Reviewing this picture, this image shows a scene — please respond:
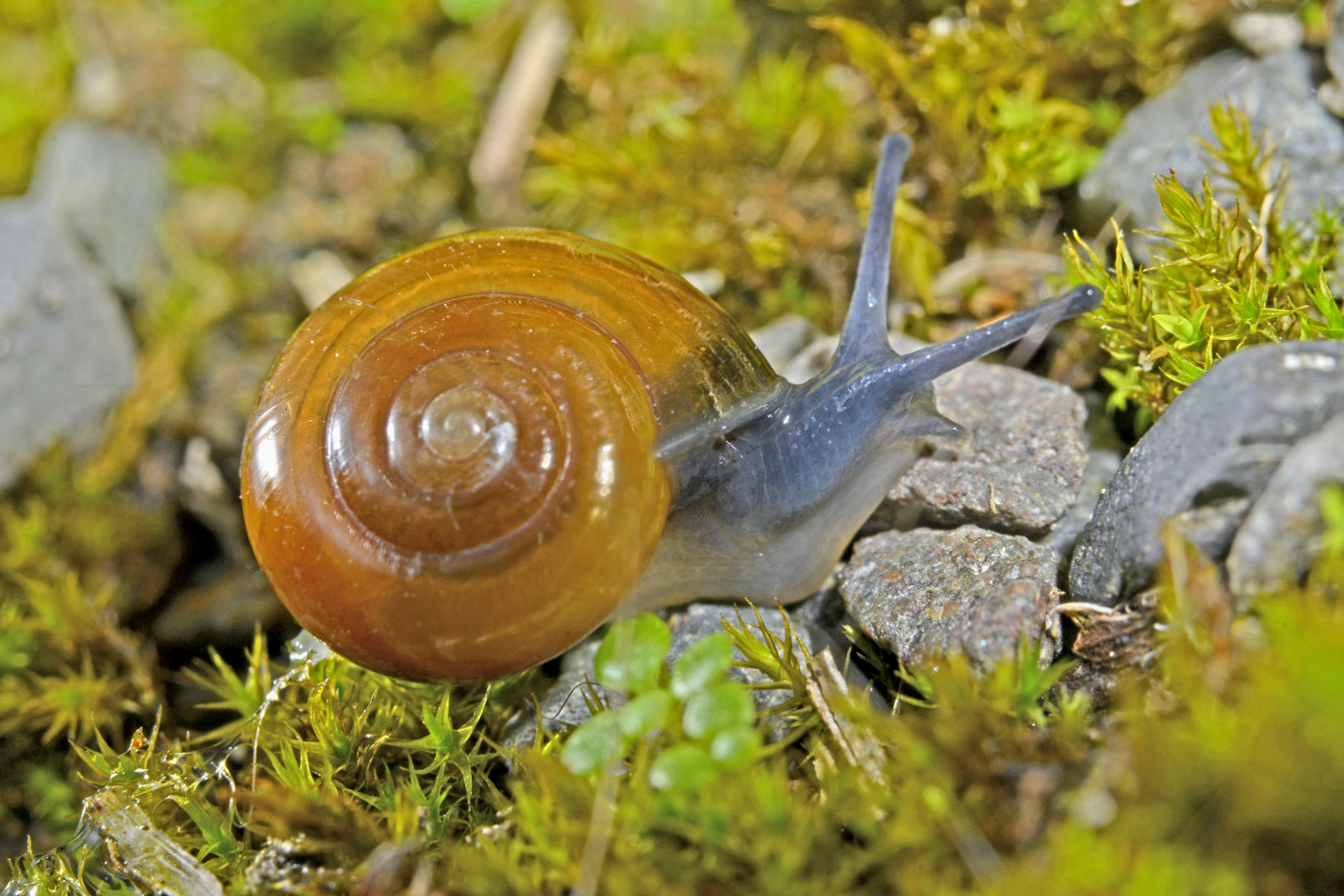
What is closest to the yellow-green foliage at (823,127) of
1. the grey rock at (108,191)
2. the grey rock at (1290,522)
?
the grey rock at (1290,522)

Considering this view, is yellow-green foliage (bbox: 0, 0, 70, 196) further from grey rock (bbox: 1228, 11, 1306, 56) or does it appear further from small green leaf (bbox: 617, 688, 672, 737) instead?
grey rock (bbox: 1228, 11, 1306, 56)

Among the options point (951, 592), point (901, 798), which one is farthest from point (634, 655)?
point (951, 592)

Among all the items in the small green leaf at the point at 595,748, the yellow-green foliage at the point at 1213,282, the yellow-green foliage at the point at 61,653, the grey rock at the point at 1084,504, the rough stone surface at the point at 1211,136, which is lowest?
the yellow-green foliage at the point at 61,653

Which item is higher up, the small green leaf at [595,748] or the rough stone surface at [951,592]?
the rough stone surface at [951,592]

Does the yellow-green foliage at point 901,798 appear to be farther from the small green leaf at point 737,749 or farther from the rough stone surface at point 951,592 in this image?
the rough stone surface at point 951,592

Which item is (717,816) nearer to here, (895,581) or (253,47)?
(895,581)

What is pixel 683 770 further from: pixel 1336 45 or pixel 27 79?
pixel 27 79
